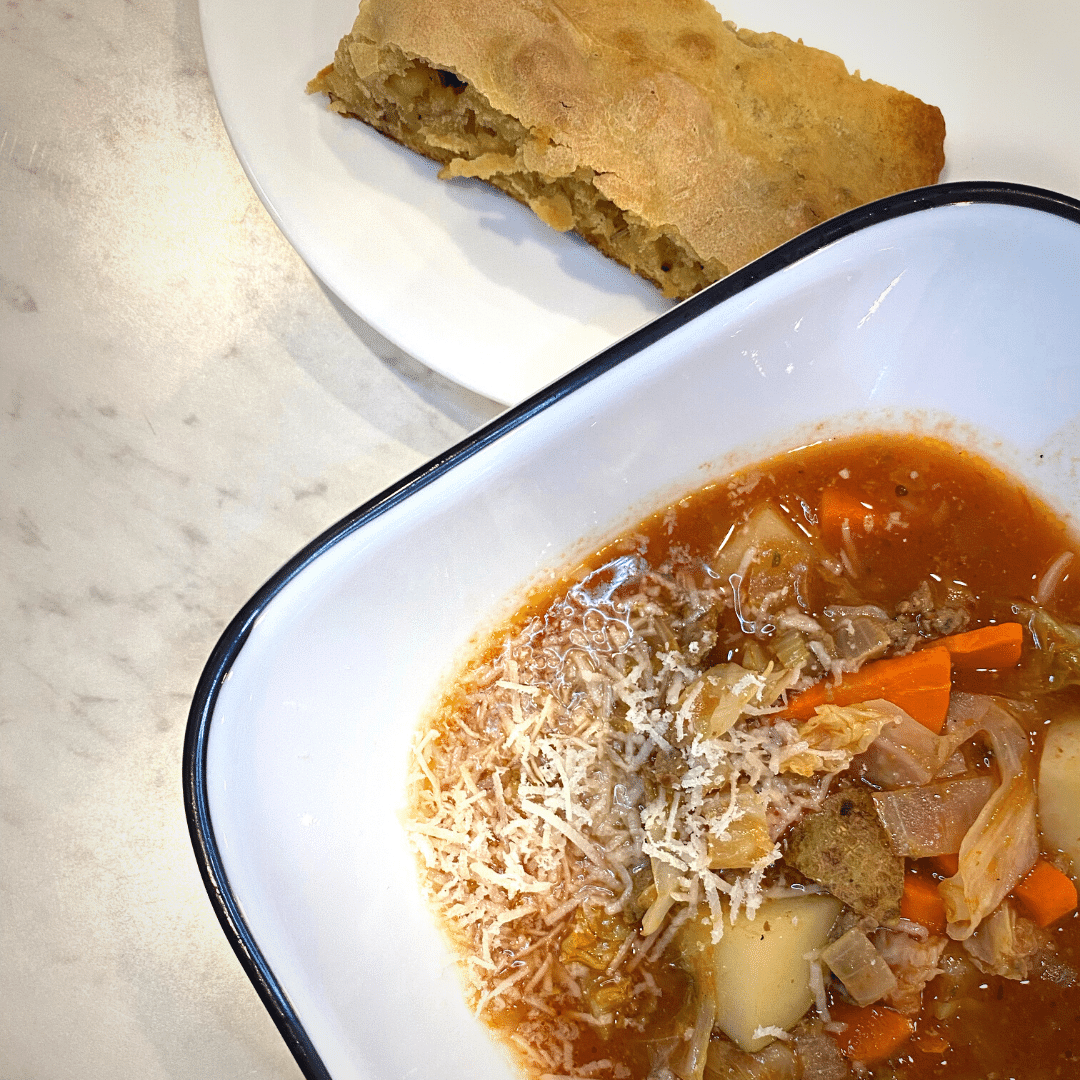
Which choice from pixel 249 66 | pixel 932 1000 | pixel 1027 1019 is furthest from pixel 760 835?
pixel 249 66

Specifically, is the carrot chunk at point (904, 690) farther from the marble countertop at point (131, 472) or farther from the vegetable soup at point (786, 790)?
the marble countertop at point (131, 472)

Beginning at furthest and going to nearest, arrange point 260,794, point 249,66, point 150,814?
point 150,814
point 249,66
point 260,794

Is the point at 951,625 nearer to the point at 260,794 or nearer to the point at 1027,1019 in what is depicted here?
the point at 1027,1019

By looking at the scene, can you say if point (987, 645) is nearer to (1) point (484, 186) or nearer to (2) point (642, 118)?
(2) point (642, 118)

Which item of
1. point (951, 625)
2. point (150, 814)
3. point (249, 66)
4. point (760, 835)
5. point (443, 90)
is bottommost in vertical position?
point (150, 814)

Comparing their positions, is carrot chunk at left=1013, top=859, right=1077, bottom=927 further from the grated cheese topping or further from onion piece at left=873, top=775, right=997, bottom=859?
the grated cheese topping

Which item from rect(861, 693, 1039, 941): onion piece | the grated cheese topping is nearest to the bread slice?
the grated cheese topping
